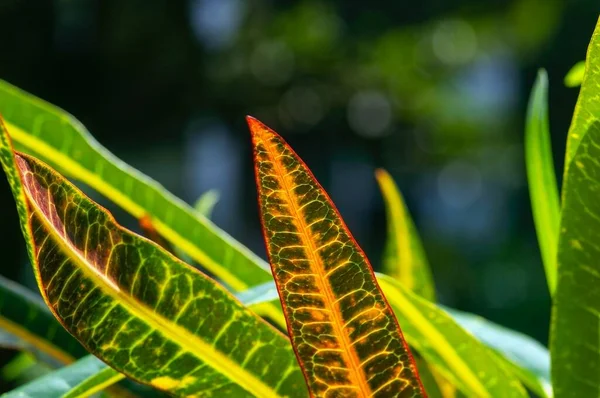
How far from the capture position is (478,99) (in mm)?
6059

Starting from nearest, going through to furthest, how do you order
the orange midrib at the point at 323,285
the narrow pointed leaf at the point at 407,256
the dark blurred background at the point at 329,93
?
the orange midrib at the point at 323,285 → the narrow pointed leaf at the point at 407,256 → the dark blurred background at the point at 329,93

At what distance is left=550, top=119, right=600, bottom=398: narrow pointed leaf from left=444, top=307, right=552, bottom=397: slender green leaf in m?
0.13

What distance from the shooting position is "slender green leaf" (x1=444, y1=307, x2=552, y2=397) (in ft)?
1.26

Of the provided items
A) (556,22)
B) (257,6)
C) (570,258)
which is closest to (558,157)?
(556,22)

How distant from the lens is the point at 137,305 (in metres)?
0.23

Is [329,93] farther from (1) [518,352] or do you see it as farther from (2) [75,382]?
(2) [75,382]

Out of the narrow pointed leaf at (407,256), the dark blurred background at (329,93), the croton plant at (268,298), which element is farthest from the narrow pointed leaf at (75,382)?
the dark blurred background at (329,93)

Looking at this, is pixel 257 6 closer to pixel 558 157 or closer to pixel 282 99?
pixel 282 99

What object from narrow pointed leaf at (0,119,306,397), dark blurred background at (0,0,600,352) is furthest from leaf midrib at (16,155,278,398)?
dark blurred background at (0,0,600,352)

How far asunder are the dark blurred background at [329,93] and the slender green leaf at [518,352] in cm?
210

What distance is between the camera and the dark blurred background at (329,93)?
341 cm

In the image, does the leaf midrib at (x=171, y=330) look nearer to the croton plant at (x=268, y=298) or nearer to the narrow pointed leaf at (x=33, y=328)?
the croton plant at (x=268, y=298)

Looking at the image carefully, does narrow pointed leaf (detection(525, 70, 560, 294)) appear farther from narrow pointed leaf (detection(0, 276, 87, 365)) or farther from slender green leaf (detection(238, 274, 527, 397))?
narrow pointed leaf (detection(0, 276, 87, 365))

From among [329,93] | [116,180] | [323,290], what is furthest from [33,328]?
[329,93]
